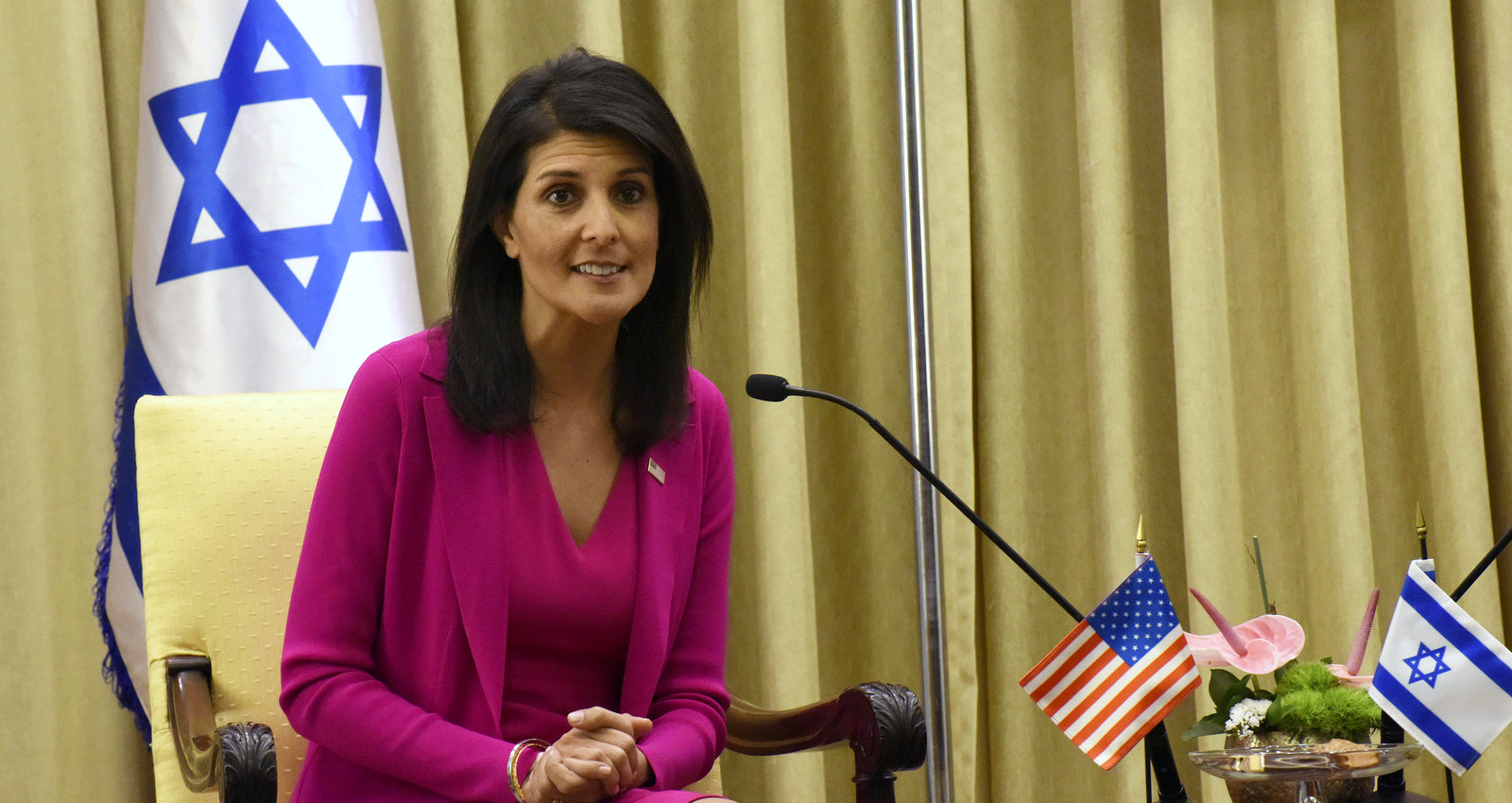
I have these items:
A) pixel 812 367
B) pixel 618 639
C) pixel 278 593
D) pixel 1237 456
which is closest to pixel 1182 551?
pixel 1237 456

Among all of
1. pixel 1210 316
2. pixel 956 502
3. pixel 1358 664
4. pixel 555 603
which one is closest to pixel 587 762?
pixel 555 603

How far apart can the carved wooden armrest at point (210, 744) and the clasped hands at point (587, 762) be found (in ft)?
0.86

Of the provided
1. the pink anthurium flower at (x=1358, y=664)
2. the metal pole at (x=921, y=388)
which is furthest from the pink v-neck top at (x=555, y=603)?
the metal pole at (x=921, y=388)

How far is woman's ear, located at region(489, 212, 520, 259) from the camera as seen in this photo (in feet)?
5.36

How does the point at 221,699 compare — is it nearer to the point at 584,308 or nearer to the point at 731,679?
the point at 584,308

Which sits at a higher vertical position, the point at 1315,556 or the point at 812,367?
the point at 812,367

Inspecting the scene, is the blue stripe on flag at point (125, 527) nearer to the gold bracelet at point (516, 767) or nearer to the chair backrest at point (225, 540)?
the chair backrest at point (225, 540)

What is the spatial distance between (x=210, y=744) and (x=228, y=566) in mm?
304

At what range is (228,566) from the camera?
1834 mm

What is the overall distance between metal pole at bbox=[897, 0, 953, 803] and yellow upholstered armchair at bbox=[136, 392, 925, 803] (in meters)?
0.80

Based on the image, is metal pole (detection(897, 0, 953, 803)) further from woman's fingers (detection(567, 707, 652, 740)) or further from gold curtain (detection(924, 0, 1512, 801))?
woman's fingers (detection(567, 707, 652, 740))

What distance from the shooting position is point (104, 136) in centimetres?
245

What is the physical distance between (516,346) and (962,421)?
153cm

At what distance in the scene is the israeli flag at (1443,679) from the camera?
1.26m
